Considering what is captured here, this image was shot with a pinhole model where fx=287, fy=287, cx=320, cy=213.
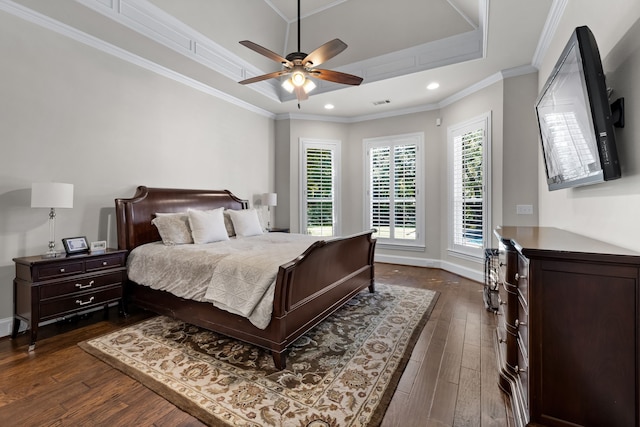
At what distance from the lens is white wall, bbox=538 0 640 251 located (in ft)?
4.83

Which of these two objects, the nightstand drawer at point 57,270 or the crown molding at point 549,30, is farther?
the crown molding at point 549,30

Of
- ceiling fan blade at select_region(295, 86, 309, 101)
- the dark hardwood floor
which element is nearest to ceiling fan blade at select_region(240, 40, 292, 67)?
ceiling fan blade at select_region(295, 86, 309, 101)

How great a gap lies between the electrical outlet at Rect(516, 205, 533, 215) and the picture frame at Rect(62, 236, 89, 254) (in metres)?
5.17

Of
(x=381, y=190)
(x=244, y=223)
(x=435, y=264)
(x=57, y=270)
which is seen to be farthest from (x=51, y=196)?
(x=435, y=264)

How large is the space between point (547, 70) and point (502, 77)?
2.56 feet

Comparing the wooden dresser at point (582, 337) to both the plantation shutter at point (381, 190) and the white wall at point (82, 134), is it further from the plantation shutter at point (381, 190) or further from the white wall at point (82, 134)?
the plantation shutter at point (381, 190)

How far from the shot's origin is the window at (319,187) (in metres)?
6.00

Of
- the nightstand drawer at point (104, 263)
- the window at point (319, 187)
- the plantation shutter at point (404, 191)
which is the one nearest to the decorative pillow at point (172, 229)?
the nightstand drawer at point (104, 263)

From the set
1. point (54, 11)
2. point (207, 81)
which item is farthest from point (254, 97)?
point (54, 11)

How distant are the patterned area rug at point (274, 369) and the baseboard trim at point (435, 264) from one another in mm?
1879

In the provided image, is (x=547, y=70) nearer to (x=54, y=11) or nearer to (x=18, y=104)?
(x=54, y=11)

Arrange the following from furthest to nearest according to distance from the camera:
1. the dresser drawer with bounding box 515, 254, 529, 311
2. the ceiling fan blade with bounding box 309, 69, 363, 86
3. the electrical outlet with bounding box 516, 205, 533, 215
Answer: the electrical outlet with bounding box 516, 205, 533, 215, the ceiling fan blade with bounding box 309, 69, 363, 86, the dresser drawer with bounding box 515, 254, 529, 311

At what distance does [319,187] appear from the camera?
6.08 metres

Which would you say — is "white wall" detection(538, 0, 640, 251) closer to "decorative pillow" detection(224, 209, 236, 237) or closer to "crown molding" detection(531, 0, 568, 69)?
"crown molding" detection(531, 0, 568, 69)
